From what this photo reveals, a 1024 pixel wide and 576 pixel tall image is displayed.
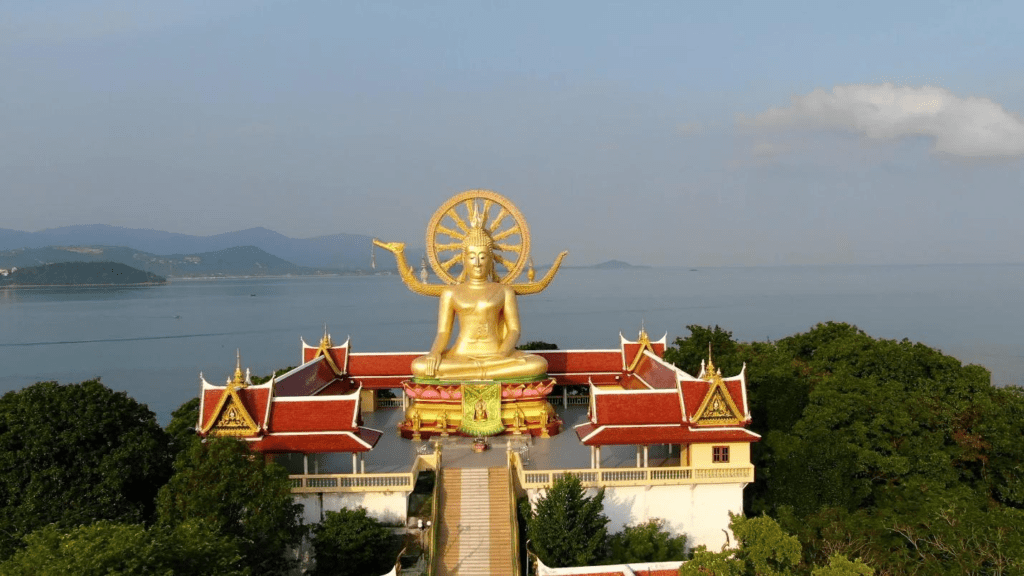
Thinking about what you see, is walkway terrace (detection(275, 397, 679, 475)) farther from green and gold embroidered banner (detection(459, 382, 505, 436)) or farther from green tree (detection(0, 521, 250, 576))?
green tree (detection(0, 521, 250, 576))

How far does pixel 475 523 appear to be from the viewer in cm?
1869

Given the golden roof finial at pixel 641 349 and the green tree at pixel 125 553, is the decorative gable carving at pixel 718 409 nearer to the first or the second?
the golden roof finial at pixel 641 349

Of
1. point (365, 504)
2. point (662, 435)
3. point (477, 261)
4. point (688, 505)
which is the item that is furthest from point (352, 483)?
point (477, 261)

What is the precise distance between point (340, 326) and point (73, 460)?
87729 millimetres

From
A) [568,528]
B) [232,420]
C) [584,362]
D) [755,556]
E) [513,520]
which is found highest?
[584,362]

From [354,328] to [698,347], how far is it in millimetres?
76144

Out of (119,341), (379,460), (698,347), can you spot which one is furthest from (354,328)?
(379,460)

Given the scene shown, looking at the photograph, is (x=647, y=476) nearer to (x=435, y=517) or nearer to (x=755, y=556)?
(x=435, y=517)

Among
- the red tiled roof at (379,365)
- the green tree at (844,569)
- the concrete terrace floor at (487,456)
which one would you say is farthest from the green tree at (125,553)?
the red tiled roof at (379,365)

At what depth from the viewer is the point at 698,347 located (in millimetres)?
32031

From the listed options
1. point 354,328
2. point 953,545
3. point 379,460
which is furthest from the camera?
point 354,328

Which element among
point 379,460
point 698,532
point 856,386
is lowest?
point 698,532

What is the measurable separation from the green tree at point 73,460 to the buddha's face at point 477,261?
1124 cm

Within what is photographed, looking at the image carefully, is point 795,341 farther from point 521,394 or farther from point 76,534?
point 76,534
